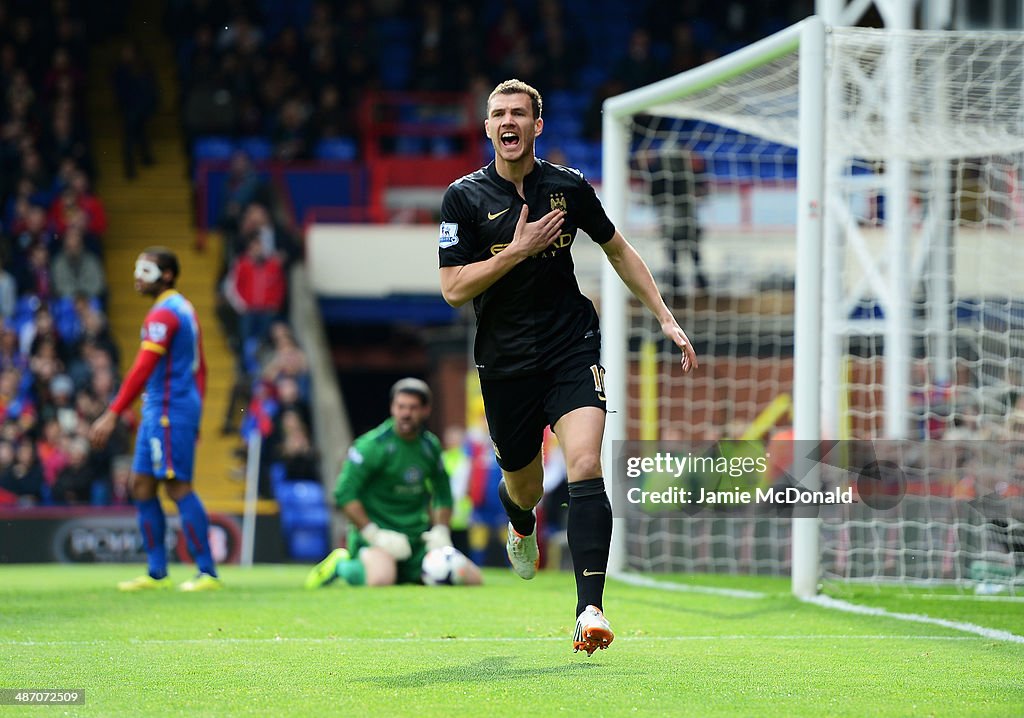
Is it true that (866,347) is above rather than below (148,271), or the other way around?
below

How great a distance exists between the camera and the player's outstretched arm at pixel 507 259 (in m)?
5.80

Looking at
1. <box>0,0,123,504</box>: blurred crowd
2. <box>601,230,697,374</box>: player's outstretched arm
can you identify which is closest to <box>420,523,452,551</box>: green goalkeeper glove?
<box>601,230,697,374</box>: player's outstretched arm

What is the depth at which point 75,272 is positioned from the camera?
63.4 ft

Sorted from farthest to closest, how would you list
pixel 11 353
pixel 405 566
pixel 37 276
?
pixel 37 276 → pixel 11 353 → pixel 405 566

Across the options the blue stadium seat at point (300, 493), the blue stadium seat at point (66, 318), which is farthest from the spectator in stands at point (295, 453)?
the blue stadium seat at point (66, 318)

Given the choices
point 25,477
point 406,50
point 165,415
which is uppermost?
point 406,50

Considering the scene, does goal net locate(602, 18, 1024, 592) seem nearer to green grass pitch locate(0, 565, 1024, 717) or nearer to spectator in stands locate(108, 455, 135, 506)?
green grass pitch locate(0, 565, 1024, 717)

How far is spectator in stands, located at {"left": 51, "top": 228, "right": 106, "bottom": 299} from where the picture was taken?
1922 centimetres

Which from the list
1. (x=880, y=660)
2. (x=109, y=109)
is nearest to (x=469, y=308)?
(x=109, y=109)

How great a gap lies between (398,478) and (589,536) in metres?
5.07

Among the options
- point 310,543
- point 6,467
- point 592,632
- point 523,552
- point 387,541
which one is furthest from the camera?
point 6,467

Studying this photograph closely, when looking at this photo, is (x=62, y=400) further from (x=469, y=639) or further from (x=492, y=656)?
(x=492, y=656)

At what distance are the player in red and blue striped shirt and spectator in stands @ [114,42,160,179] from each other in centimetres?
1408

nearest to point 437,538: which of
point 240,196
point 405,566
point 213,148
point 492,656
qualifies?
point 405,566
